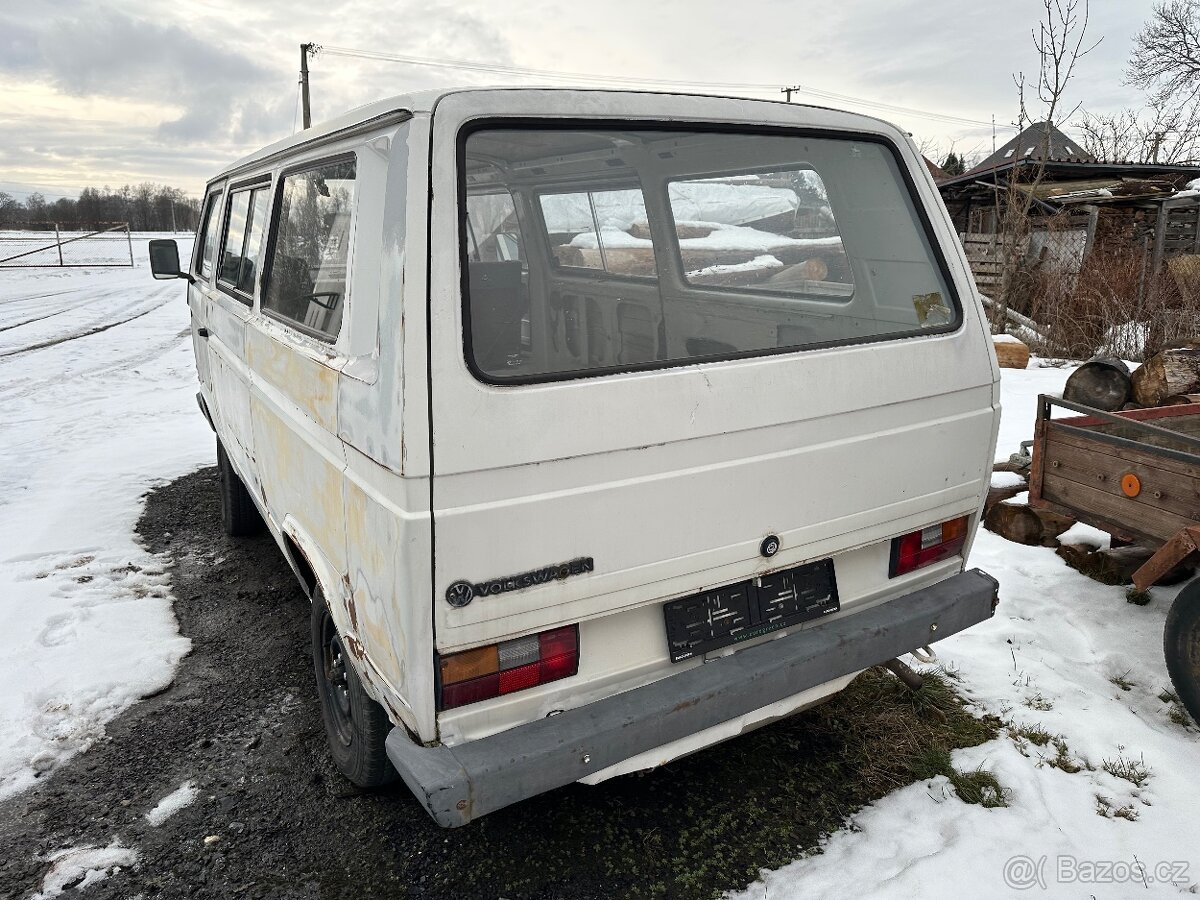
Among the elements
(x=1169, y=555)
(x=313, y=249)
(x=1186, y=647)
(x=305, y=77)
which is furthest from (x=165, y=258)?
(x=305, y=77)

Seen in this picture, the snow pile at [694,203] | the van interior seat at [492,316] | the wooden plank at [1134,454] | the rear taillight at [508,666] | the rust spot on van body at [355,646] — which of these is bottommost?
the rust spot on van body at [355,646]

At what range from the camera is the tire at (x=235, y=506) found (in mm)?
4887

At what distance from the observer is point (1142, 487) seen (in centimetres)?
326

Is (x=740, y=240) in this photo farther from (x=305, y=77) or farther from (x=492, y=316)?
(x=305, y=77)

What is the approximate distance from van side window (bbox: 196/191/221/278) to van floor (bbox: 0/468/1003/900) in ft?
7.65

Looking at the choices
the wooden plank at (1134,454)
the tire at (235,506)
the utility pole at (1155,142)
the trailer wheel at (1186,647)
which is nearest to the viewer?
the trailer wheel at (1186,647)

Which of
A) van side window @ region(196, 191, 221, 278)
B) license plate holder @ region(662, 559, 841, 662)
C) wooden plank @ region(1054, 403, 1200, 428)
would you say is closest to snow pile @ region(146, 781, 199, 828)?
license plate holder @ region(662, 559, 841, 662)

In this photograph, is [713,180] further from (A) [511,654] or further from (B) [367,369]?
(A) [511,654]

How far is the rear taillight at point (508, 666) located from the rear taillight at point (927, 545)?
1.17 m

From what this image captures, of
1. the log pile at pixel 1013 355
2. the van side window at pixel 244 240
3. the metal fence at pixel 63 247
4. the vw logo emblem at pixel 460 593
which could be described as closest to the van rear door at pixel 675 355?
the vw logo emblem at pixel 460 593

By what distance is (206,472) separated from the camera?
6.32 meters

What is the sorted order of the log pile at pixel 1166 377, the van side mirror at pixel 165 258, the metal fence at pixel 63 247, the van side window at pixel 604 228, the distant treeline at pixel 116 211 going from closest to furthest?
the van side window at pixel 604 228
the van side mirror at pixel 165 258
the log pile at pixel 1166 377
the metal fence at pixel 63 247
the distant treeline at pixel 116 211

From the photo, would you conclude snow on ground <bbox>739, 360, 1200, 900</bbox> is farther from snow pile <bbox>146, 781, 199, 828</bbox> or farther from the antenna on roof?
the antenna on roof

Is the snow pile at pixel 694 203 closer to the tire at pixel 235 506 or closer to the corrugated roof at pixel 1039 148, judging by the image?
the tire at pixel 235 506
